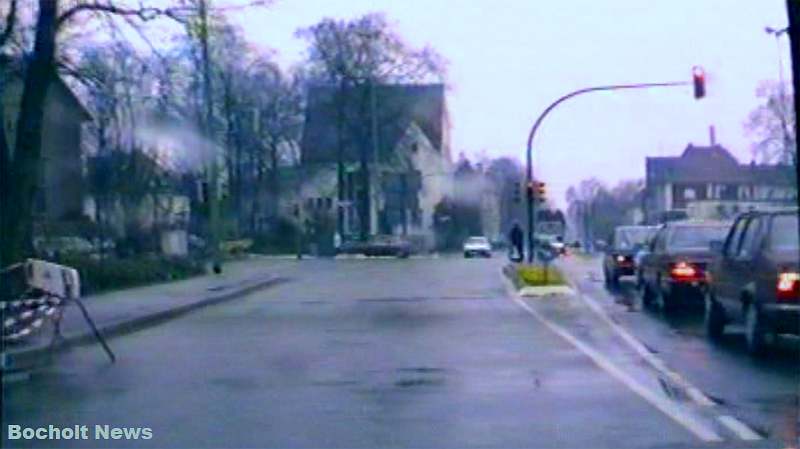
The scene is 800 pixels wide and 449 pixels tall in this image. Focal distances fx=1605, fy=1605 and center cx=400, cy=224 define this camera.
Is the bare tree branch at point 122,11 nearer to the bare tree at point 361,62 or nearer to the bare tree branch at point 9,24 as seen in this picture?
the bare tree branch at point 9,24

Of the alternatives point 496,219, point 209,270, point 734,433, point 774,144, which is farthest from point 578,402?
point 496,219

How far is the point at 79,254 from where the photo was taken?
1604 inches

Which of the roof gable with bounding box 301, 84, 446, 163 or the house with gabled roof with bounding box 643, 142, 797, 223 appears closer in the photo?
the roof gable with bounding box 301, 84, 446, 163

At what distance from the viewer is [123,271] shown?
129ft

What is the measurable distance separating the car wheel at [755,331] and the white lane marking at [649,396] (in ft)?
5.28

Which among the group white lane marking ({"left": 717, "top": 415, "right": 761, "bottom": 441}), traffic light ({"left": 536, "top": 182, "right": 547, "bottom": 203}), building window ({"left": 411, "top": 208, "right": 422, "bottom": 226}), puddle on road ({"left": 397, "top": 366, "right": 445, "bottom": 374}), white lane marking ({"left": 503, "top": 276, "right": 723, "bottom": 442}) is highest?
building window ({"left": 411, "top": 208, "right": 422, "bottom": 226})

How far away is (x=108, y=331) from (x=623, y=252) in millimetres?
18556

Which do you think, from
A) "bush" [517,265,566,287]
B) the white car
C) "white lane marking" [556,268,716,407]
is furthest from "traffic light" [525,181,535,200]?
the white car

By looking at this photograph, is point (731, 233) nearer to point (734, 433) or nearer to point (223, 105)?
point (734, 433)

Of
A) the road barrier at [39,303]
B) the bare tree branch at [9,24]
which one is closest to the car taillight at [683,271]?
the road barrier at [39,303]

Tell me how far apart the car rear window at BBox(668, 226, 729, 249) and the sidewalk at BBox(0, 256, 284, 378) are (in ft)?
28.8

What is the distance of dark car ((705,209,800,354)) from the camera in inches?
655

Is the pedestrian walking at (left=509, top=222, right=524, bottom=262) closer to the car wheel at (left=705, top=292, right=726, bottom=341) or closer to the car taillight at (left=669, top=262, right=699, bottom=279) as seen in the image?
the car taillight at (left=669, top=262, right=699, bottom=279)

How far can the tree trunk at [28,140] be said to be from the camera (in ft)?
81.1
